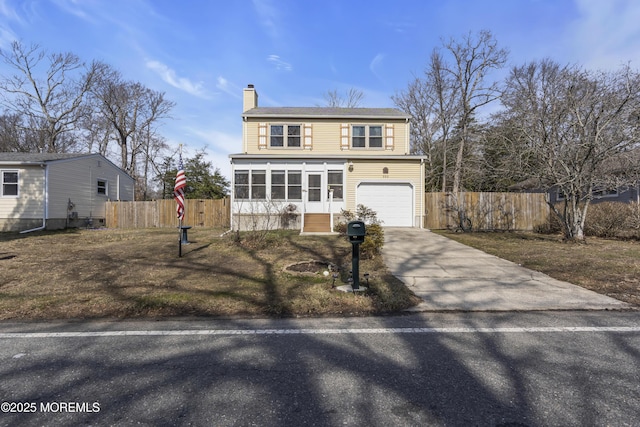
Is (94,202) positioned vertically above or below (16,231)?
above

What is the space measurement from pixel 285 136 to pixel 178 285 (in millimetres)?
12822

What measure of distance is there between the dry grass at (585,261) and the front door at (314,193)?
634 centimetres

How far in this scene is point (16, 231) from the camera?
1531cm

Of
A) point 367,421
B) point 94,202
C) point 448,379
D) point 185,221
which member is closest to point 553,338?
point 448,379

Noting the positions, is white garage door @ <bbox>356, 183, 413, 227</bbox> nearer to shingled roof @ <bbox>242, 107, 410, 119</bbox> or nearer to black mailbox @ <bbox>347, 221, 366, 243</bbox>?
shingled roof @ <bbox>242, 107, 410, 119</bbox>

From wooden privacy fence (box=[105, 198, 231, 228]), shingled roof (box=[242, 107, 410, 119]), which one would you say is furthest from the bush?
wooden privacy fence (box=[105, 198, 231, 228])

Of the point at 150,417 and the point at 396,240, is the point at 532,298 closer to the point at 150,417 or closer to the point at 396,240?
the point at 150,417

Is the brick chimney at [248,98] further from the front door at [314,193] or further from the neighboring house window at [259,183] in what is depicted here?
the front door at [314,193]

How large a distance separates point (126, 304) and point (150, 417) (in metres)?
2.89

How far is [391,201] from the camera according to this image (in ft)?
51.7

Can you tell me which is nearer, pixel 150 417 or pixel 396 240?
pixel 150 417

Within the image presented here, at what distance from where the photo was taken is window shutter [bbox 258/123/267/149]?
17191mm

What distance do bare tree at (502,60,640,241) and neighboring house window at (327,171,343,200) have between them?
283 inches

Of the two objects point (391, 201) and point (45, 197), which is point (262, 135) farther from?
point (45, 197)
